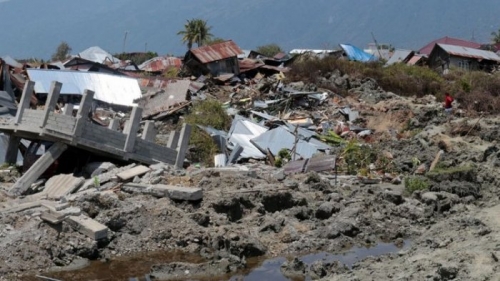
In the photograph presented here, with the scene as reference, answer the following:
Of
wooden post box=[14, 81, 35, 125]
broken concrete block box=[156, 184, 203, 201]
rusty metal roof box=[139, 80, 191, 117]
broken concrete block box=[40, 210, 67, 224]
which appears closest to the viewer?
broken concrete block box=[40, 210, 67, 224]

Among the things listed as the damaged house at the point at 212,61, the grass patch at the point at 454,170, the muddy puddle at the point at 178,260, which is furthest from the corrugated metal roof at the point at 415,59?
the muddy puddle at the point at 178,260

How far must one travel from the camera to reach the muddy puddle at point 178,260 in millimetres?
10195

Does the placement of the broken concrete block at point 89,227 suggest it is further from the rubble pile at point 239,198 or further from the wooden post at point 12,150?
the wooden post at point 12,150

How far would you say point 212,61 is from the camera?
35844mm

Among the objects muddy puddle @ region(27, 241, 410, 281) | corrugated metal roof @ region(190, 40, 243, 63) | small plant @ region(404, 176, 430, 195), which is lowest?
muddy puddle @ region(27, 241, 410, 281)

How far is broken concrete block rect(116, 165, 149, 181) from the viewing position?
13217 mm

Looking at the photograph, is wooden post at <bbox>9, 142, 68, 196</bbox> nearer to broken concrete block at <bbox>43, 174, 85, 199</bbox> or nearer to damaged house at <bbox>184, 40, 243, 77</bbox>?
broken concrete block at <bbox>43, 174, 85, 199</bbox>

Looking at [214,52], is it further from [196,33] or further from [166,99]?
[196,33]

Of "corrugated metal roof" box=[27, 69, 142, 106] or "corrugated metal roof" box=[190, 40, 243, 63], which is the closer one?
"corrugated metal roof" box=[27, 69, 142, 106]

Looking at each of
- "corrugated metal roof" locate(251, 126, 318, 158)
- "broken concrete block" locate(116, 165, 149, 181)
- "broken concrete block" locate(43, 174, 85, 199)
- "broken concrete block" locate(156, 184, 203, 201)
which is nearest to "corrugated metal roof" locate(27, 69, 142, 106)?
"corrugated metal roof" locate(251, 126, 318, 158)

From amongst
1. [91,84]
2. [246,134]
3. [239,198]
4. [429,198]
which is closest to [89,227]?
[239,198]

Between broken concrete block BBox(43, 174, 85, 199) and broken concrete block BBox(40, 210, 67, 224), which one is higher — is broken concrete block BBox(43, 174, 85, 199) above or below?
above

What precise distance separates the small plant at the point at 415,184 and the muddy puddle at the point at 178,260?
12.1ft

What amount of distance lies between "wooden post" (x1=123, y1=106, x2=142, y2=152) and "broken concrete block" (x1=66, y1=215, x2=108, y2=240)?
340 centimetres
